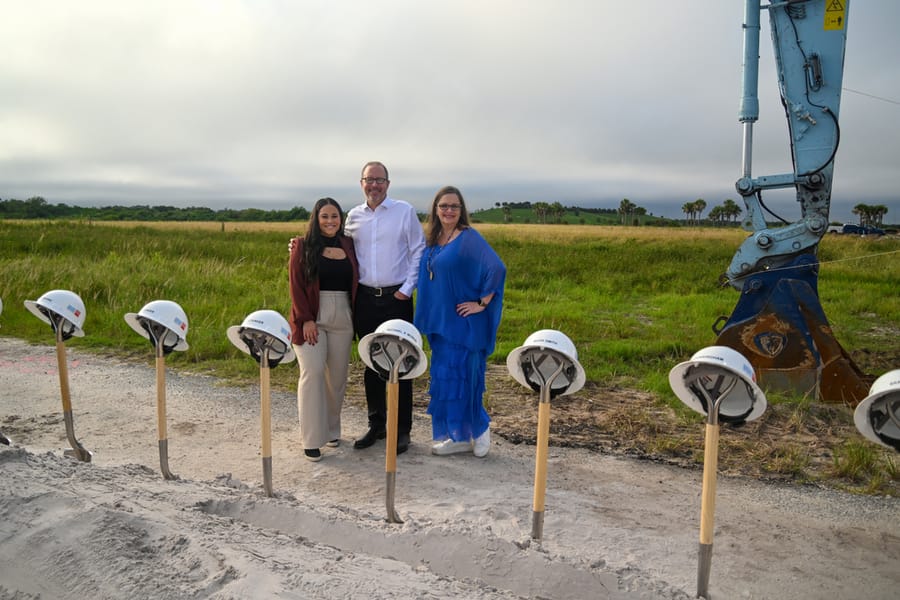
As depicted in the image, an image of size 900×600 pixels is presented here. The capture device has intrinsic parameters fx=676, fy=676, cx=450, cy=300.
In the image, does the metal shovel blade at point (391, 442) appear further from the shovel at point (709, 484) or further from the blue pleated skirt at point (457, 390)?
the shovel at point (709, 484)

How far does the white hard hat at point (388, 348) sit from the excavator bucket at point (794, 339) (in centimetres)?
399

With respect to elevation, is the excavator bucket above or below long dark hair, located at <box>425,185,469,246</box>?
below

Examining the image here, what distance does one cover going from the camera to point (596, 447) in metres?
4.92

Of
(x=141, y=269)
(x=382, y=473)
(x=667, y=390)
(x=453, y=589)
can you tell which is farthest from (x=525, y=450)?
(x=141, y=269)

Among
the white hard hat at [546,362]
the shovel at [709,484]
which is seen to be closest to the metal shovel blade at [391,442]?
the white hard hat at [546,362]

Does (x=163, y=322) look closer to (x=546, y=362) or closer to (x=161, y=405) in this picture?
(x=161, y=405)

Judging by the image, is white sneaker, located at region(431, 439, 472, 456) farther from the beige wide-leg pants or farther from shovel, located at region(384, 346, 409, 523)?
shovel, located at region(384, 346, 409, 523)

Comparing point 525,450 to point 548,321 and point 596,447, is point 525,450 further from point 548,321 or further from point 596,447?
point 548,321

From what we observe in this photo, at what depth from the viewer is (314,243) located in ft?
14.8

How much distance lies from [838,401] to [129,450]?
584 centimetres

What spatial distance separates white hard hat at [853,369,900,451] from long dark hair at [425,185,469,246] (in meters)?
2.70

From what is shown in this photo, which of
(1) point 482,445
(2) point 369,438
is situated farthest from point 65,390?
(1) point 482,445

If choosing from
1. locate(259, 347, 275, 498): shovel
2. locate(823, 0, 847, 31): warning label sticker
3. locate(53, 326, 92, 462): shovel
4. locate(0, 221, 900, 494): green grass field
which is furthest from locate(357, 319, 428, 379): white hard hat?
locate(823, 0, 847, 31): warning label sticker

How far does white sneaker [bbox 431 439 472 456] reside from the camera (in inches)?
185
